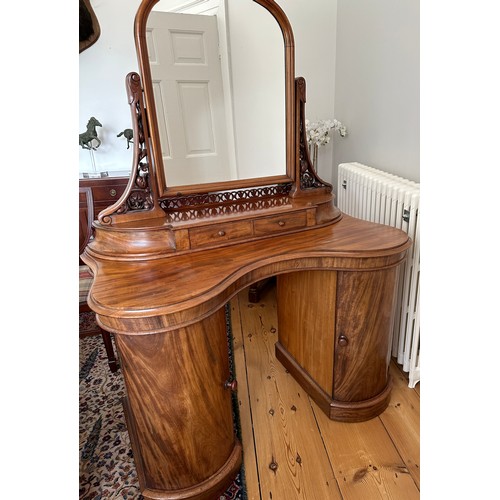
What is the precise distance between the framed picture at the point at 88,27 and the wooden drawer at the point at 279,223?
58.8 inches

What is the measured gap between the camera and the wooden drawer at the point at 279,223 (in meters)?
1.26

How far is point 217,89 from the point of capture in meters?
1.28

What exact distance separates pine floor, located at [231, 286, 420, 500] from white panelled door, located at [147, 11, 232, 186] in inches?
39.6

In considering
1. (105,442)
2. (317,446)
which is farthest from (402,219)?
(105,442)

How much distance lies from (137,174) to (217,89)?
0.46 metres

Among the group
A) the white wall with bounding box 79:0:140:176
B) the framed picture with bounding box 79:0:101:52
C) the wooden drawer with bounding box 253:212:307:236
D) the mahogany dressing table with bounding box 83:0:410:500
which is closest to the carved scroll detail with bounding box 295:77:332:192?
the mahogany dressing table with bounding box 83:0:410:500

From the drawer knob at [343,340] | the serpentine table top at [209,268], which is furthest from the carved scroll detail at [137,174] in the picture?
the drawer knob at [343,340]

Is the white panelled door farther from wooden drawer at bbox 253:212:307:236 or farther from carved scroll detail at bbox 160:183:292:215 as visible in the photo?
wooden drawer at bbox 253:212:307:236

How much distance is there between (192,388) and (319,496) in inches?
23.6

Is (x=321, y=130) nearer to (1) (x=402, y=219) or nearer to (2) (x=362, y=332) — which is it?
(1) (x=402, y=219)

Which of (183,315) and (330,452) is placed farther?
(330,452)
